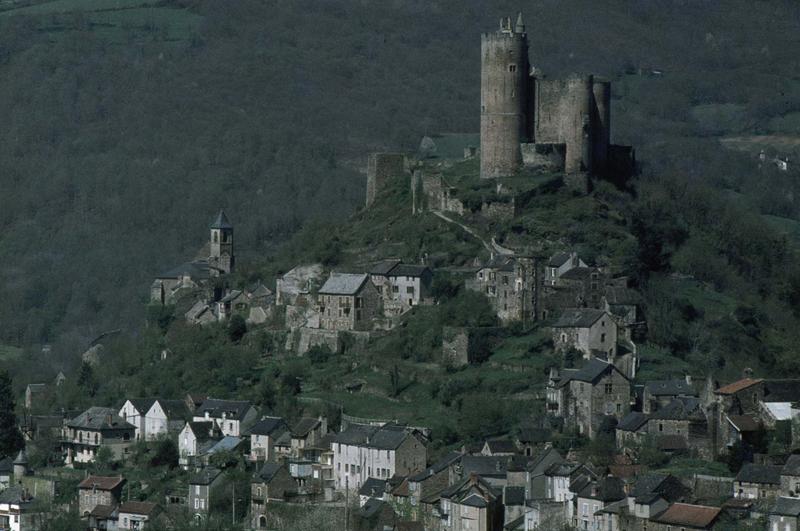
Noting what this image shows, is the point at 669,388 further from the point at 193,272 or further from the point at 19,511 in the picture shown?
the point at 193,272

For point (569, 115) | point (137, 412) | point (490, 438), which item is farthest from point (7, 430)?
point (569, 115)

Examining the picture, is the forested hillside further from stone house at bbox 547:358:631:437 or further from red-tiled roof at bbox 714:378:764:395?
red-tiled roof at bbox 714:378:764:395

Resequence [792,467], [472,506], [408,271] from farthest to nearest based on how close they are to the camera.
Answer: [408,271]
[472,506]
[792,467]

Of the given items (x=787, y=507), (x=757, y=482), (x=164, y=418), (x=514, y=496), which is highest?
(x=164, y=418)

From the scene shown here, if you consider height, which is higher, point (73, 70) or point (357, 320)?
point (73, 70)

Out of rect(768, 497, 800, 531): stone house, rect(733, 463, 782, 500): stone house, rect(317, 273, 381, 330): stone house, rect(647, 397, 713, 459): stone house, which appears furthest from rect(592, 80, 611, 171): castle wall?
rect(768, 497, 800, 531): stone house

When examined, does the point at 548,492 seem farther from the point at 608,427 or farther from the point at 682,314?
the point at 682,314

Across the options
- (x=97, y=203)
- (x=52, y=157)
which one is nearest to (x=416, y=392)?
(x=97, y=203)
